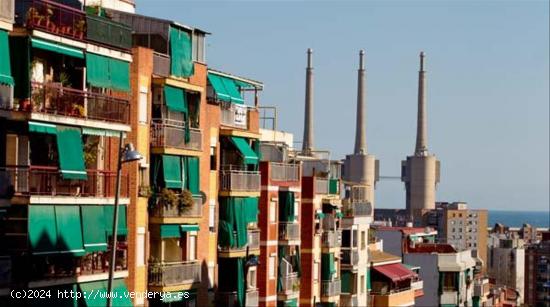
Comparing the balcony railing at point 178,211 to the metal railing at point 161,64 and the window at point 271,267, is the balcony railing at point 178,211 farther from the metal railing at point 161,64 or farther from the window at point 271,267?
the window at point 271,267

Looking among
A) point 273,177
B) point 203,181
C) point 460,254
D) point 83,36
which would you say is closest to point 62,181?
point 83,36

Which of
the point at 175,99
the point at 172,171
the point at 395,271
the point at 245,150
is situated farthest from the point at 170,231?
the point at 395,271

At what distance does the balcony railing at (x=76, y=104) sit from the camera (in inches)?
1528

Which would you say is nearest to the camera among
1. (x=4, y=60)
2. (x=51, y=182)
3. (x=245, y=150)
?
(x=4, y=60)

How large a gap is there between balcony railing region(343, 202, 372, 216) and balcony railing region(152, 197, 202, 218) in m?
26.9

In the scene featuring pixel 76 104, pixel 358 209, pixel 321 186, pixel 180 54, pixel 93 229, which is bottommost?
pixel 358 209

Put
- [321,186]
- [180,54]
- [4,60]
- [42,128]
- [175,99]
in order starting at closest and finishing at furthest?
[4,60] < [42,128] < [175,99] < [180,54] < [321,186]

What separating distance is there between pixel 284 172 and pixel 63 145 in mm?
23035

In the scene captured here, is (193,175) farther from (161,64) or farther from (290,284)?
(290,284)

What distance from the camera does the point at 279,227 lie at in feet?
202

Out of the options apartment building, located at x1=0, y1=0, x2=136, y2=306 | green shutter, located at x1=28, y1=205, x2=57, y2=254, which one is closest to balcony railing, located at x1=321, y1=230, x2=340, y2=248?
apartment building, located at x1=0, y1=0, x2=136, y2=306

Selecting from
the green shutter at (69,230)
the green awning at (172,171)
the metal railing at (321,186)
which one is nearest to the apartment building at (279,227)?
the metal railing at (321,186)

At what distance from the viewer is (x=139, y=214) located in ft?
147

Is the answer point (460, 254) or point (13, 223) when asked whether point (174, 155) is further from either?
point (460, 254)
